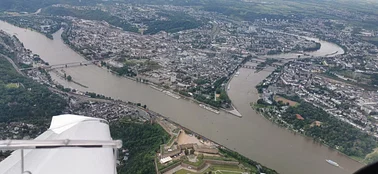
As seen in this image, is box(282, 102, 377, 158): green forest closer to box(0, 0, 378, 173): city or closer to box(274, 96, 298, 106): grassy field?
box(0, 0, 378, 173): city

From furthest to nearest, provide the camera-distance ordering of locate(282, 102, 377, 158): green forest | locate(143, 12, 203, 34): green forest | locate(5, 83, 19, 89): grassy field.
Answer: locate(143, 12, 203, 34): green forest < locate(5, 83, 19, 89): grassy field < locate(282, 102, 377, 158): green forest

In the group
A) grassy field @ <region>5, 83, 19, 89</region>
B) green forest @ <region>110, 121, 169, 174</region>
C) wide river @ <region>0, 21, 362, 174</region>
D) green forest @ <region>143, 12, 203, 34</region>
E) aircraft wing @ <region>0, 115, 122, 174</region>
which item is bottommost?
wide river @ <region>0, 21, 362, 174</region>

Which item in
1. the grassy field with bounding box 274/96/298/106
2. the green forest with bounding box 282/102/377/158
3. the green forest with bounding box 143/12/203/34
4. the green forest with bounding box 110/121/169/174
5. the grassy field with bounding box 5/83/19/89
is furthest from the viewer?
the green forest with bounding box 143/12/203/34

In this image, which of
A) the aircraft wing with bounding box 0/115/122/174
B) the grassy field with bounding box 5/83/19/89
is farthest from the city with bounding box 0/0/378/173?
the aircraft wing with bounding box 0/115/122/174

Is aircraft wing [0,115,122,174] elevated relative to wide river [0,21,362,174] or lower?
elevated

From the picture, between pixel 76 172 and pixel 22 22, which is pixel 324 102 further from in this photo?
pixel 22 22

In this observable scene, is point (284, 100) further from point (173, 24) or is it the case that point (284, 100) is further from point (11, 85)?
point (173, 24)
